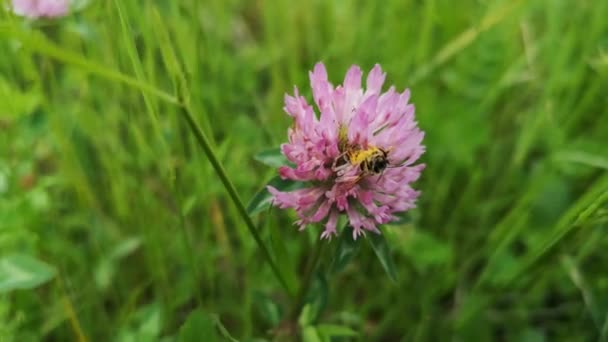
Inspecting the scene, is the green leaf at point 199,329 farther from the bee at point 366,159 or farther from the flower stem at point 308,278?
the bee at point 366,159

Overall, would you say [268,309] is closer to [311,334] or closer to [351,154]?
[311,334]

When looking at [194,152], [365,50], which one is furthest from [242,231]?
[365,50]

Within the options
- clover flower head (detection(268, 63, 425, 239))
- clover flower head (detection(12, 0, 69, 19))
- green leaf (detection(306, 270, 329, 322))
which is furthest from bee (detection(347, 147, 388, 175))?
clover flower head (detection(12, 0, 69, 19))

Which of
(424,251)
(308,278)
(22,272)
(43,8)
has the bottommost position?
(424,251)

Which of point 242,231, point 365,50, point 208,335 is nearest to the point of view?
point 208,335

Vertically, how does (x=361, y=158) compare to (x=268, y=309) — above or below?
above

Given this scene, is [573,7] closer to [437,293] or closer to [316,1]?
[316,1]

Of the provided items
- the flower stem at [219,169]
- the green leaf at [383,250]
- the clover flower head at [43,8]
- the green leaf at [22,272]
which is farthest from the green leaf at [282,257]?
the clover flower head at [43,8]

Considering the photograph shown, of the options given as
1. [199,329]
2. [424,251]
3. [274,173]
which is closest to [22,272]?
[199,329]
